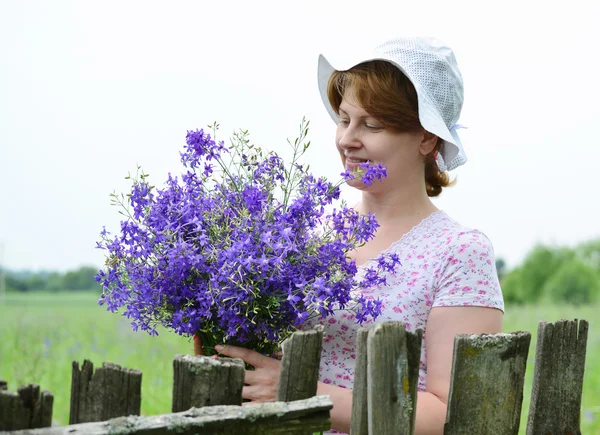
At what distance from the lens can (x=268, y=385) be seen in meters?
2.48

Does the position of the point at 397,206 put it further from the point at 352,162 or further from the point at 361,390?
the point at 361,390

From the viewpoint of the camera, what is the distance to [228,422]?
185cm

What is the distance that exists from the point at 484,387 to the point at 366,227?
0.70 metres

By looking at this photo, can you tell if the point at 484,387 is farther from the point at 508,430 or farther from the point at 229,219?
the point at 229,219

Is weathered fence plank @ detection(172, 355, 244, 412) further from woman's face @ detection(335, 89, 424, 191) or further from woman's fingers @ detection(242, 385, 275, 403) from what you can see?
woman's face @ detection(335, 89, 424, 191)

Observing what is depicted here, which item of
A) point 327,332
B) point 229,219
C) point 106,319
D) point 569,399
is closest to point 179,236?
point 229,219

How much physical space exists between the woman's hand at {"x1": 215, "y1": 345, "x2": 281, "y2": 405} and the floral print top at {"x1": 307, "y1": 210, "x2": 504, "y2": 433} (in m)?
0.44

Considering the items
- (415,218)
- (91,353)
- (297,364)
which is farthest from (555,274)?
(297,364)

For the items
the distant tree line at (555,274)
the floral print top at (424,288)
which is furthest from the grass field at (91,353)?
the distant tree line at (555,274)

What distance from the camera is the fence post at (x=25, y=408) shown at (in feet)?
5.61

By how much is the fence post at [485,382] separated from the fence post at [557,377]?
0.75 feet

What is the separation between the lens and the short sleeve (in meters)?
2.84

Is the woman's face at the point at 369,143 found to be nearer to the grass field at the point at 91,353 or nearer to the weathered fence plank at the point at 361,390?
the weathered fence plank at the point at 361,390

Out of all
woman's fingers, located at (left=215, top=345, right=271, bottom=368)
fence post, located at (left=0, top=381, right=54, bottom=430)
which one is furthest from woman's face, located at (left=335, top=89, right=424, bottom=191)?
fence post, located at (left=0, top=381, right=54, bottom=430)
